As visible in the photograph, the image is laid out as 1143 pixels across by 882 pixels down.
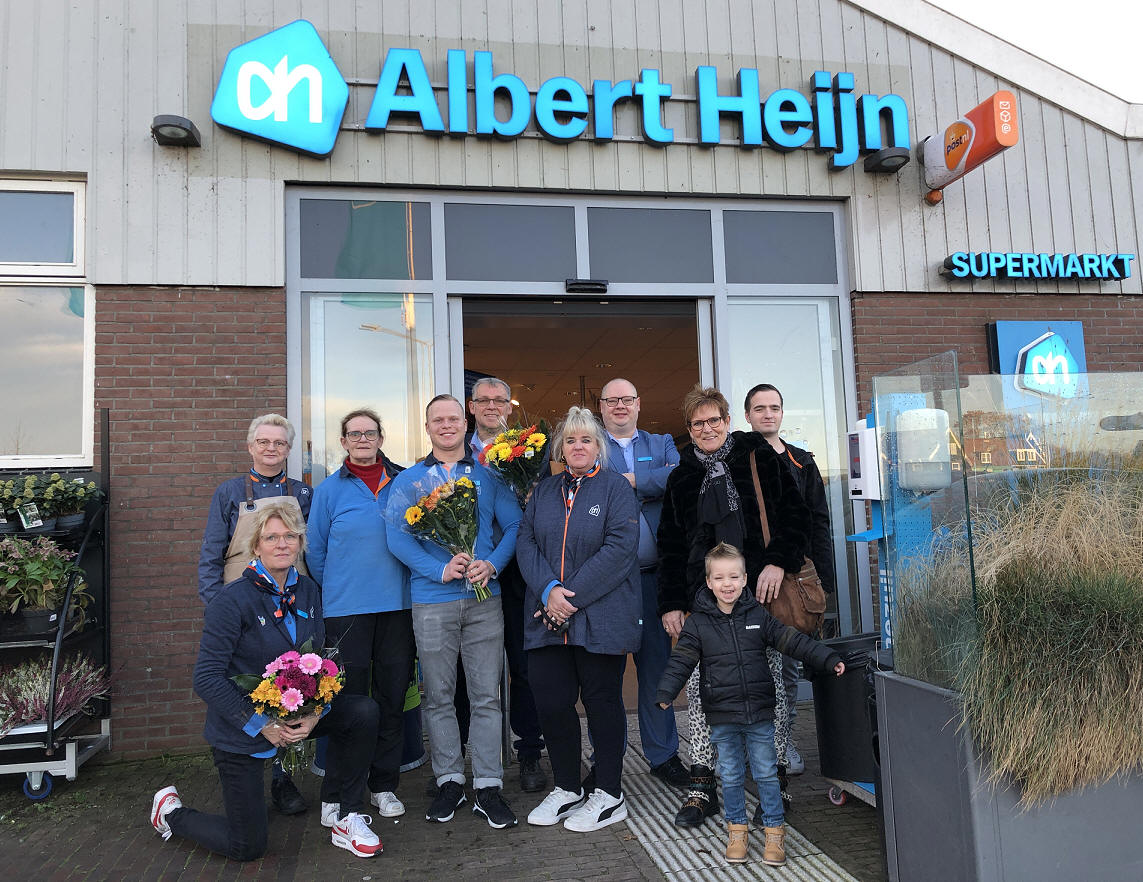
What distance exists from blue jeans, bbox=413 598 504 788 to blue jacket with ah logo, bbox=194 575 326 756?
0.57 metres

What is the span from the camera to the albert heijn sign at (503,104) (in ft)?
19.1

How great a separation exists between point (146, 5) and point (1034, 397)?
235 inches

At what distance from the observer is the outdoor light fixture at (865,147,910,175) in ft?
21.1

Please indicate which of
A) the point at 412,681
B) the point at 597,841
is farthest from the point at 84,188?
the point at 597,841

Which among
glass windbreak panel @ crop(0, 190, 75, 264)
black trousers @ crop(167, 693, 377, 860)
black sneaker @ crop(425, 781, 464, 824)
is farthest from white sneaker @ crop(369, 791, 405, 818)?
glass windbreak panel @ crop(0, 190, 75, 264)

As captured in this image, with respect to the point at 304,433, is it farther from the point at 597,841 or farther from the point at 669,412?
the point at 669,412

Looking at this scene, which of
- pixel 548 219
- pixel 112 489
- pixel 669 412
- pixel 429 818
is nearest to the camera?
pixel 429 818

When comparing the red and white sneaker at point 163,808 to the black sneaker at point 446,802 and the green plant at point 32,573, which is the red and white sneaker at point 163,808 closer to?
the black sneaker at point 446,802

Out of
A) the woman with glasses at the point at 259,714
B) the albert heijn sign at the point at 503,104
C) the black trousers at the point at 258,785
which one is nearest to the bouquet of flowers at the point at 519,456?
the woman with glasses at the point at 259,714

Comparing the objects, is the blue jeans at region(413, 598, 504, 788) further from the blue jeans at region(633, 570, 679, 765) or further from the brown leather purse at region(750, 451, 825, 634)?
the brown leather purse at region(750, 451, 825, 634)

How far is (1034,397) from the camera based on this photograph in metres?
3.31

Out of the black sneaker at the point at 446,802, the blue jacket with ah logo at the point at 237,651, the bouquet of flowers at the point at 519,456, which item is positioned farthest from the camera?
the bouquet of flowers at the point at 519,456

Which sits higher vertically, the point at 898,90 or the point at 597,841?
the point at 898,90

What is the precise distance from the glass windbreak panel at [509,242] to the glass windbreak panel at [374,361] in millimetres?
406
